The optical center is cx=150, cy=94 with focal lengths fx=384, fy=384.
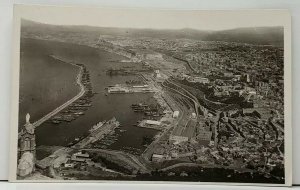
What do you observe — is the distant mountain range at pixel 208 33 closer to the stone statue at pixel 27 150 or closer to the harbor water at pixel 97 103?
the harbor water at pixel 97 103

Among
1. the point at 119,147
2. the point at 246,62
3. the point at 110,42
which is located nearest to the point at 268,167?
the point at 246,62

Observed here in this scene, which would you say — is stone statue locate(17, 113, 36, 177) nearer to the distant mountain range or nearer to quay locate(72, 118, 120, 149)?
quay locate(72, 118, 120, 149)

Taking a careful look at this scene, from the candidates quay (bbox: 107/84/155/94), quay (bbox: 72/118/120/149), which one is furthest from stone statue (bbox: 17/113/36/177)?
quay (bbox: 107/84/155/94)

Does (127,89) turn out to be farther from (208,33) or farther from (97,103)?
(208,33)

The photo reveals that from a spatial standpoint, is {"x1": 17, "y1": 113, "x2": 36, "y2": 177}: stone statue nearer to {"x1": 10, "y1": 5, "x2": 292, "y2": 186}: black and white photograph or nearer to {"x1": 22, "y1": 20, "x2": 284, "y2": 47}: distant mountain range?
{"x1": 10, "y1": 5, "x2": 292, "y2": 186}: black and white photograph

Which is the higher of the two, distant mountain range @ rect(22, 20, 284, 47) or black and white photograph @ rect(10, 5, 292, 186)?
distant mountain range @ rect(22, 20, 284, 47)

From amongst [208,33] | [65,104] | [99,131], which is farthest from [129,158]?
[208,33]

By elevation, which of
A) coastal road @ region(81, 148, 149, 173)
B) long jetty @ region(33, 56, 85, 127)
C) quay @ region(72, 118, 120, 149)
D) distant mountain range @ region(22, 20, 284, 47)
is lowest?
coastal road @ region(81, 148, 149, 173)

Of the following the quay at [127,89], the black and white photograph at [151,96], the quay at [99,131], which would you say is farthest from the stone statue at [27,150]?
the quay at [127,89]
